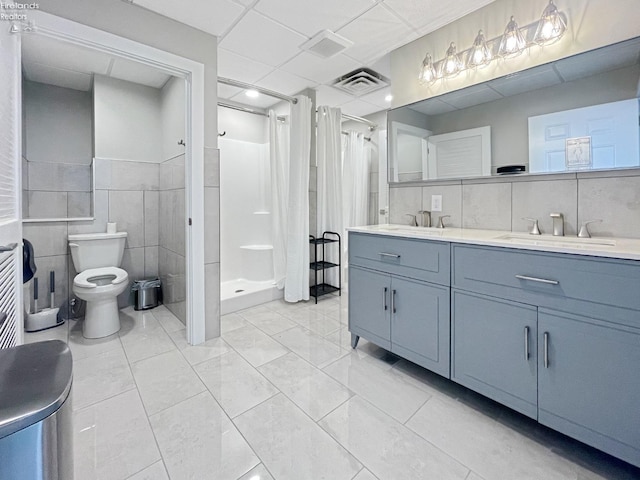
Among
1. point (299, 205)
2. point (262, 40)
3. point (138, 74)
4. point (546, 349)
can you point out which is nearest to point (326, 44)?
point (262, 40)

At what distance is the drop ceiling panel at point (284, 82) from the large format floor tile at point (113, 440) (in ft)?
9.22

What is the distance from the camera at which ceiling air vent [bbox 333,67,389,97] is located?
2832mm

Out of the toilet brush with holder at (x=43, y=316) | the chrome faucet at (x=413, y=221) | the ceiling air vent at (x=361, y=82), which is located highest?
the ceiling air vent at (x=361, y=82)

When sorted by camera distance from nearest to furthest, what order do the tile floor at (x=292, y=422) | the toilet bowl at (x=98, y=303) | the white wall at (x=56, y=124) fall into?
the tile floor at (x=292, y=422)
the toilet bowl at (x=98, y=303)
the white wall at (x=56, y=124)

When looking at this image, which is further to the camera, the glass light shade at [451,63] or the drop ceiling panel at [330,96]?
the drop ceiling panel at [330,96]

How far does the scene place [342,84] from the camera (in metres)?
3.07

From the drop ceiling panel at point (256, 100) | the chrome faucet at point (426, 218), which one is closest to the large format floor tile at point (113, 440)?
the chrome faucet at point (426, 218)

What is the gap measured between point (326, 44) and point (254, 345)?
2.32 m

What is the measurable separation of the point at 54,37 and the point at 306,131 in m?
1.95

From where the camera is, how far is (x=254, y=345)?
2.20m

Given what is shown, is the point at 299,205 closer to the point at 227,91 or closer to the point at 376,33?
the point at 227,91

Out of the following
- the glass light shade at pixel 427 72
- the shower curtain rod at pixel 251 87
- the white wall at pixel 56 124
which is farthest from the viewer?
the white wall at pixel 56 124

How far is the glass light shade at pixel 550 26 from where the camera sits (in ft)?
5.20

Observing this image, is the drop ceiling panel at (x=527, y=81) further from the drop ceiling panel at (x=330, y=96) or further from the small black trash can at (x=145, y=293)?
the small black trash can at (x=145, y=293)
